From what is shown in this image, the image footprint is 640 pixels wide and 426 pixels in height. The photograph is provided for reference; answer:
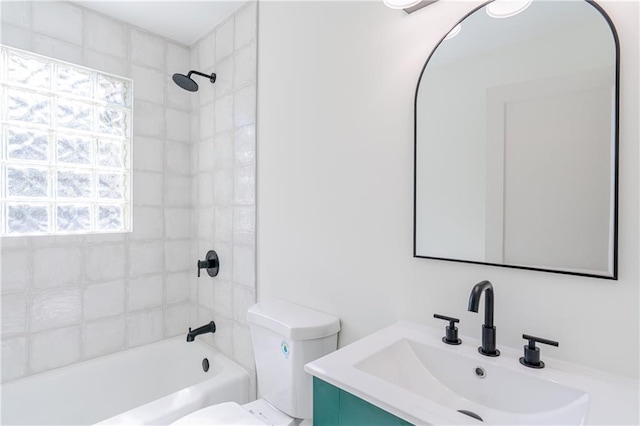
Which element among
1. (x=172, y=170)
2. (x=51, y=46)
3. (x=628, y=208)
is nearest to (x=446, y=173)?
(x=628, y=208)

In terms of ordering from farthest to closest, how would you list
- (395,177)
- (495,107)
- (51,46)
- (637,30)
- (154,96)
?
1. (154,96)
2. (51,46)
3. (395,177)
4. (495,107)
5. (637,30)

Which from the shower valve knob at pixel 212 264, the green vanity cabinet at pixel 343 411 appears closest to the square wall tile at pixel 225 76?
the shower valve knob at pixel 212 264

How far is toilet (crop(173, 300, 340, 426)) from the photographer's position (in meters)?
1.21

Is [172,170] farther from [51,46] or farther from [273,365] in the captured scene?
[273,365]

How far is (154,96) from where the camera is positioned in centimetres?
213

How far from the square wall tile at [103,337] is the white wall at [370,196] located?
3.29ft

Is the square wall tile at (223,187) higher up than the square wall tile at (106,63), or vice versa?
the square wall tile at (106,63)

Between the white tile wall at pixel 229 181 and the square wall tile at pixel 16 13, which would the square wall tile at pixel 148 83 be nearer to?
the white tile wall at pixel 229 181

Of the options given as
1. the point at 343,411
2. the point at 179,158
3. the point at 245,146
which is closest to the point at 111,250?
the point at 179,158

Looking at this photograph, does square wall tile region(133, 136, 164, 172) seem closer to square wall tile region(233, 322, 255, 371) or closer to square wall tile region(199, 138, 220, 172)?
square wall tile region(199, 138, 220, 172)

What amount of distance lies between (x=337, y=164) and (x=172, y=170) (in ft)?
4.55

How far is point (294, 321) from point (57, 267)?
143 centimetres

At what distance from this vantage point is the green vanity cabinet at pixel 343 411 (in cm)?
71

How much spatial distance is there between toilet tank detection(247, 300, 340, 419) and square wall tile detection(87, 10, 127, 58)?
180cm
